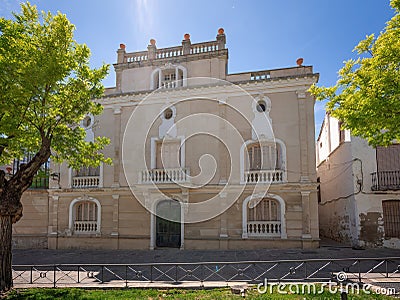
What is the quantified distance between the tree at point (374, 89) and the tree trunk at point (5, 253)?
10236 mm

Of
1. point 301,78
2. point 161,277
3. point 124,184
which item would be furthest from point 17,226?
point 301,78

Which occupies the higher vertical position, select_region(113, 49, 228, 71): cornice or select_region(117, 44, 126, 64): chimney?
select_region(117, 44, 126, 64): chimney

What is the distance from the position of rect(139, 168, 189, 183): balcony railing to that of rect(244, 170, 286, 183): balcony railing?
3229mm

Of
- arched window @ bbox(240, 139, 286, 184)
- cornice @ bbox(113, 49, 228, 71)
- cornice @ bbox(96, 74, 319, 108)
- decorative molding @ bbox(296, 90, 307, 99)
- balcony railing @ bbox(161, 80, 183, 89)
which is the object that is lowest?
arched window @ bbox(240, 139, 286, 184)

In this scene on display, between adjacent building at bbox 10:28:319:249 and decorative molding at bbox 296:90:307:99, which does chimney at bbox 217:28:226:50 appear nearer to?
adjacent building at bbox 10:28:319:249

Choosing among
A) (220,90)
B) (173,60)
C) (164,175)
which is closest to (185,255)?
(164,175)

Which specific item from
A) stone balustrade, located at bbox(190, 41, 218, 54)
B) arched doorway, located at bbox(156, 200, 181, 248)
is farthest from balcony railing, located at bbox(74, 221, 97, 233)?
stone balustrade, located at bbox(190, 41, 218, 54)

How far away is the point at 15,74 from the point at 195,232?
35.3ft

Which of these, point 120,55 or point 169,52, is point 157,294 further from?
point 120,55

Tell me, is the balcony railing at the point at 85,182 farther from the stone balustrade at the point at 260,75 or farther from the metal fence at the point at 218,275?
the stone balustrade at the point at 260,75

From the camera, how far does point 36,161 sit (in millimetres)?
8492

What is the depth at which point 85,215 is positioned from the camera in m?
16.9

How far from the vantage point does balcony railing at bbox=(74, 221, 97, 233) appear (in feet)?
53.9

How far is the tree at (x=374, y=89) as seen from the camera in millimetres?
7469
